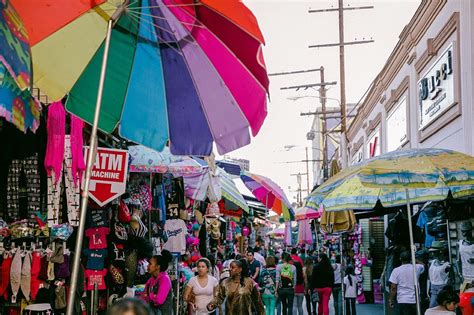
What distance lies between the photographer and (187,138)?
6.54m

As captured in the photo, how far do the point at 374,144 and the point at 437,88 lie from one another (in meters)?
11.9

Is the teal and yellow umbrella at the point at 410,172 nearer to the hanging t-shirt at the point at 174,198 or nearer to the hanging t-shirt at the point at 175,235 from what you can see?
the hanging t-shirt at the point at 175,235

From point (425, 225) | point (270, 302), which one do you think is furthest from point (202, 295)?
point (425, 225)

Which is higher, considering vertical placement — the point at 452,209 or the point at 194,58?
the point at 194,58

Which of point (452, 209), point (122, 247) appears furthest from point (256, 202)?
point (122, 247)

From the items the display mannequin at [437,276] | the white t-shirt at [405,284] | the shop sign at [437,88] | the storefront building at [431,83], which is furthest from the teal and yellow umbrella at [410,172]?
the shop sign at [437,88]

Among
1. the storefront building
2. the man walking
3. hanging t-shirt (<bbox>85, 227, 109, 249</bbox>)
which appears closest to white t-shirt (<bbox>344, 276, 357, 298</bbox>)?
the storefront building

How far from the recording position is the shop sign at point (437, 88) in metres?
14.7

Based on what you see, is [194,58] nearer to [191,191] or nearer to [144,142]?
[144,142]

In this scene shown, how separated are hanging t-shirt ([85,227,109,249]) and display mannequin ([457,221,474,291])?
6310mm

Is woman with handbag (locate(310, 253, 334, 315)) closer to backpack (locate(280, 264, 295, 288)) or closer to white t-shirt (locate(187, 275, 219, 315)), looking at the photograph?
backpack (locate(280, 264, 295, 288))

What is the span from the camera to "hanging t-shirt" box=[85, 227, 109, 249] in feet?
31.8

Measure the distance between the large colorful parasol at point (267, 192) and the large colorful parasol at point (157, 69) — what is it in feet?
43.9

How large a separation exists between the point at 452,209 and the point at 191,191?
5351mm
